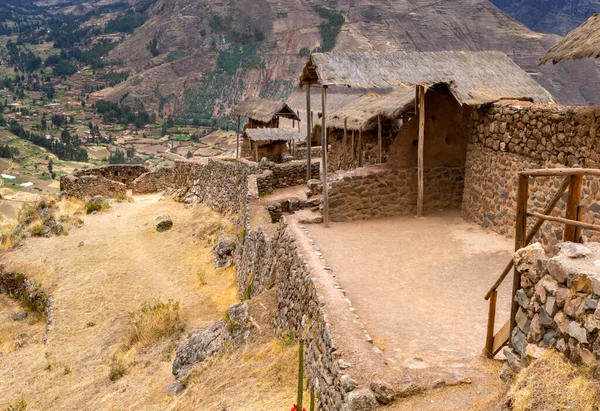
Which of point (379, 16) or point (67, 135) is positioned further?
point (379, 16)

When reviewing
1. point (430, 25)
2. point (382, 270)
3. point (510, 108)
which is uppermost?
point (430, 25)

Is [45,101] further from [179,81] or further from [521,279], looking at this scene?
[521,279]

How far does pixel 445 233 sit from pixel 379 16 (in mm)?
82920

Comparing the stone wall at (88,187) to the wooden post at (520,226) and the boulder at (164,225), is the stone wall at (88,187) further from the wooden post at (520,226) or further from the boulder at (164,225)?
the wooden post at (520,226)

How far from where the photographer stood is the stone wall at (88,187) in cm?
2539

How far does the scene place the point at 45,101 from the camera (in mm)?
104875

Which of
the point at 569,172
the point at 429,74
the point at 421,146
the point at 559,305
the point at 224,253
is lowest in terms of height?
the point at 224,253

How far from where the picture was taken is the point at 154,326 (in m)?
11.6

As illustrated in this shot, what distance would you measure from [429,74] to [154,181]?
772 inches

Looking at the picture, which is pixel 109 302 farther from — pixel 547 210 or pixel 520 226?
pixel 547 210

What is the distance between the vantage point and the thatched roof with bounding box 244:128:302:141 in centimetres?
2155

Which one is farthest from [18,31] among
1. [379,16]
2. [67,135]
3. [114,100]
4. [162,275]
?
[162,275]

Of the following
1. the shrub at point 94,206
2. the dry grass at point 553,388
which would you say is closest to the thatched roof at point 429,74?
the dry grass at point 553,388

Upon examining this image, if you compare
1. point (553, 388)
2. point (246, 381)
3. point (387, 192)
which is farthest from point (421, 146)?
point (553, 388)
